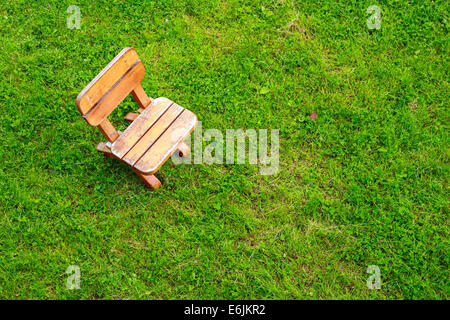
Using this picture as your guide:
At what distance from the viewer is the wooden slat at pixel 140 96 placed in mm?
3521

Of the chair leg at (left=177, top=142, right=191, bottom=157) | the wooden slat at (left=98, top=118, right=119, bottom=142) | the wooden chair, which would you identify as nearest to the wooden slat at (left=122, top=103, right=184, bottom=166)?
the wooden chair

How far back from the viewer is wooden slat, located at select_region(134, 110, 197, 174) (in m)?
3.39

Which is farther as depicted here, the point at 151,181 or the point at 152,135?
the point at 151,181

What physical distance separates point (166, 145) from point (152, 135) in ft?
0.57

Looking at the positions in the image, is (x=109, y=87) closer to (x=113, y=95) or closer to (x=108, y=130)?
(x=113, y=95)

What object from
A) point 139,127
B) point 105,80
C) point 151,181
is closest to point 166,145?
point 139,127

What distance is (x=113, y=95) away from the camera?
10.6 feet

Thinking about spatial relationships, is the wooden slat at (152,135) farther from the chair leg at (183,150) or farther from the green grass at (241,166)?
the green grass at (241,166)

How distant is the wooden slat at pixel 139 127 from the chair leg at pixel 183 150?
1.28ft

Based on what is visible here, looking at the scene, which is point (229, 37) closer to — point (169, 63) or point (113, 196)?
point (169, 63)

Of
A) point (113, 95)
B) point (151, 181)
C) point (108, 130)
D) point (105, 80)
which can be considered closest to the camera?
point (105, 80)

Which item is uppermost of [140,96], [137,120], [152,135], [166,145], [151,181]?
[140,96]

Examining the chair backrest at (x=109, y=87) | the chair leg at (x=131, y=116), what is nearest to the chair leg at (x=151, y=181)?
the chair leg at (x=131, y=116)
